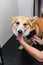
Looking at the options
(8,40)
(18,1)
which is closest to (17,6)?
(18,1)

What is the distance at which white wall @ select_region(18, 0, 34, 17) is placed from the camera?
351 centimetres

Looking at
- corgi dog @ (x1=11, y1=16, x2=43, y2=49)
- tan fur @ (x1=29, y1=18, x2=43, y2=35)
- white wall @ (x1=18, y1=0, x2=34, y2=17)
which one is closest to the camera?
corgi dog @ (x1=11, y1=16, x2=43, y2=49)

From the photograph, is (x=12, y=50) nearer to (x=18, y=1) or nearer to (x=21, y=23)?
(x=21, y=23)

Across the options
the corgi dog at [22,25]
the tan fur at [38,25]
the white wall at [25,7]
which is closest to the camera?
the corgi dog at [22,25]

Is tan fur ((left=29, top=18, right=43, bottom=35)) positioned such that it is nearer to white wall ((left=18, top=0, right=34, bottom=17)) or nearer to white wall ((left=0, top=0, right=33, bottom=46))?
white wall ((left=0, top=0, right=33, bottom=46))

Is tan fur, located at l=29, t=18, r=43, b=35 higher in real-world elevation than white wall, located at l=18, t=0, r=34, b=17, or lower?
lower

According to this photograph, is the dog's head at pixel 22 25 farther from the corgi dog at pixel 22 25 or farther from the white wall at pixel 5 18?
the white wall at pixel 5 18

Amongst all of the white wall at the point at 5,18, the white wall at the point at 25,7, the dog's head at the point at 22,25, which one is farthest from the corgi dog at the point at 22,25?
the white wall at the point at 25,7

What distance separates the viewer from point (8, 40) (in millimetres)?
2779

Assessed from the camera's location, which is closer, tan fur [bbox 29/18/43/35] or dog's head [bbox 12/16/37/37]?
dog's head [bbox 12/16/37/37]

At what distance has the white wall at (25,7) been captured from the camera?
11.5ft

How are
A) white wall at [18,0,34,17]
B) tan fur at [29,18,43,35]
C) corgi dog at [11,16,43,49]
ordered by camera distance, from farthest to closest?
white wall at [18,0,34,17]
tan fur at [29,18,43,35]
corgi dog at [11,16,43,49]

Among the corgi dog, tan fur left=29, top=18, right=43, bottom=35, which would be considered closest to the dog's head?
the corgi dog

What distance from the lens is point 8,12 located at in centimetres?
280
